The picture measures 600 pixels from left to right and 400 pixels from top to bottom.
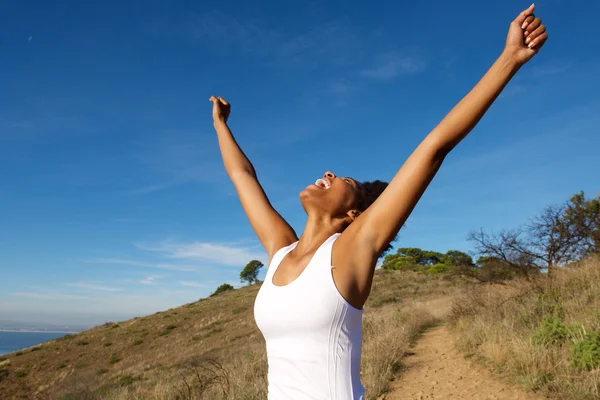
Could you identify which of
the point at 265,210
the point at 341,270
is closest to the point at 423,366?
the point at 265,210

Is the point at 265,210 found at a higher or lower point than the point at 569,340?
higher

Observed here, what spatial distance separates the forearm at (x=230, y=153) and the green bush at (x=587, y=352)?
5.61m

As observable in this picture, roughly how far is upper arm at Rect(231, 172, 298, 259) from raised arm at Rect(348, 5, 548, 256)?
2.80 feet

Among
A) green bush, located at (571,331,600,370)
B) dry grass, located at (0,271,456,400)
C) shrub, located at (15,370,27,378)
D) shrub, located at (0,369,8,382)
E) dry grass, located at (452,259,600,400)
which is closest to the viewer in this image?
green bush, located at (571,331,600,370)

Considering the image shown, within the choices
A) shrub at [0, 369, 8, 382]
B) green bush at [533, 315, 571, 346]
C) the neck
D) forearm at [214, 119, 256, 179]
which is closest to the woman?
the neck

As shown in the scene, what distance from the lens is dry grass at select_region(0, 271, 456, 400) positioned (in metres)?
8.18

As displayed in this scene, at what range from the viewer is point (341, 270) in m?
1.43

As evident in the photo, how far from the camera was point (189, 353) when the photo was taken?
22.4m

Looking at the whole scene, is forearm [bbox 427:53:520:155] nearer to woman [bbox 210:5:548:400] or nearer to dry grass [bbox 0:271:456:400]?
woman [bbox 210:5:548:400]

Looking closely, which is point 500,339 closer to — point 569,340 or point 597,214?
point 569,340

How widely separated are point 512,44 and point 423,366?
857 cm

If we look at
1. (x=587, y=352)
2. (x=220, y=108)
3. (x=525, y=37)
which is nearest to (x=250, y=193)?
(x=220, y=108)

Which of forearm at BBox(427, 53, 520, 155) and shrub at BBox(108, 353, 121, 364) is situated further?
shrub at BBox(108, 353, 121, 364)

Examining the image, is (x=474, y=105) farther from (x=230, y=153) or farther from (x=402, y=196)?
(x=230, y=153)
